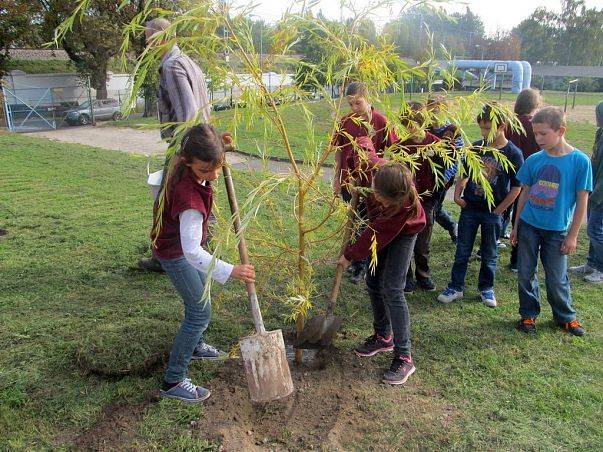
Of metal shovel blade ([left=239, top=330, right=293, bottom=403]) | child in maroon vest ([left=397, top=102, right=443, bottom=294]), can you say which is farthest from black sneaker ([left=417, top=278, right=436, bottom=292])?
metal shovel blade ([left=239, top=330, right=293, bottom=403])

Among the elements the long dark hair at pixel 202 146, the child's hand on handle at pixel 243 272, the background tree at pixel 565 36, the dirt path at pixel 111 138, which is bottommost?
the dirt path at pixel 111 138

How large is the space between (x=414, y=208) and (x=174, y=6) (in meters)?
1.85

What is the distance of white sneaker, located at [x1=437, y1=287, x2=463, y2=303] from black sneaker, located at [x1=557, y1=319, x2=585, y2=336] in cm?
88

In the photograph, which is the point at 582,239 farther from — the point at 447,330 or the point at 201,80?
the point at 201,80

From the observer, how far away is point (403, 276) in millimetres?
3303

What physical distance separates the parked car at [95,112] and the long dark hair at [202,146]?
72.9ft

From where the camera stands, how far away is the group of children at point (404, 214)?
261 centimetres

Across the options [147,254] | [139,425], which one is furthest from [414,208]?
[147,254]

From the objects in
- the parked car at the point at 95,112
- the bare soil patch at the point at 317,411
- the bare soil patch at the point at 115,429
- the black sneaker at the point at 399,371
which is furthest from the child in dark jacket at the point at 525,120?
the parked car at the point at 95,112

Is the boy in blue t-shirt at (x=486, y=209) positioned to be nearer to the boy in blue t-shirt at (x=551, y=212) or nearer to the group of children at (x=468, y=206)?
the group of children at (x=468, y=206)

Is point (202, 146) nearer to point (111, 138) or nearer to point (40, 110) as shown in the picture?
point (111, 138)

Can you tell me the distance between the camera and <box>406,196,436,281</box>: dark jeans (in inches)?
176

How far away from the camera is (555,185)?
373cm

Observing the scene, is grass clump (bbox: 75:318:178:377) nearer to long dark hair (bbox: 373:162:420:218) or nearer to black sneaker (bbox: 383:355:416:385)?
black sneaker (bbox: 383:355:416:385)
